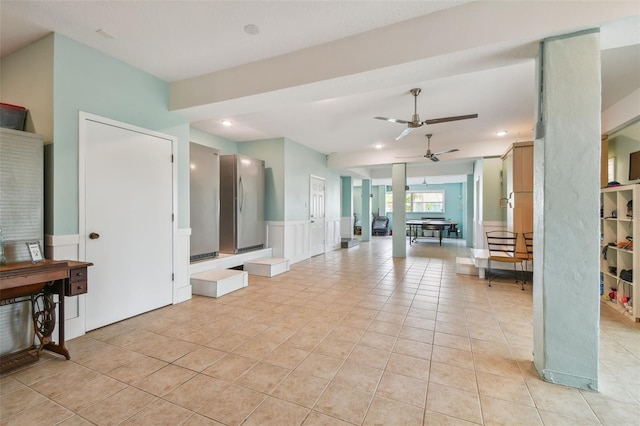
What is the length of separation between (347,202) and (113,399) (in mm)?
9350

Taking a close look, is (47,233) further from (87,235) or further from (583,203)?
(583,203)

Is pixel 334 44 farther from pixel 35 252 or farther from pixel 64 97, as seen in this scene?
pixel 35 252

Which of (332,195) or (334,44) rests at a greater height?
(334,44)

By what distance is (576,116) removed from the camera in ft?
6.34

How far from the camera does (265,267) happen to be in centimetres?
525

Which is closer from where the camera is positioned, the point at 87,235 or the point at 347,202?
the point at 87,235

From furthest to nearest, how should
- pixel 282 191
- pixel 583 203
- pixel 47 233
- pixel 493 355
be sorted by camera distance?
1. pixel 282 191
2. pixel 47 233
3. pixel 493 355
4. pixel 583 203

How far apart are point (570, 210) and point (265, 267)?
4.48 meters

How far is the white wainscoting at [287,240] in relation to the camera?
6.20 meters

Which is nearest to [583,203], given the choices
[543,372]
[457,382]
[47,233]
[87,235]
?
[543,372]

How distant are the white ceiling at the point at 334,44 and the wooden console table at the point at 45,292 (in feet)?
6.98

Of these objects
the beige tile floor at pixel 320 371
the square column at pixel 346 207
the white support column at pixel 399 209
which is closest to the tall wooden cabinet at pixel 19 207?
the beige tile floor at pixel 320 371

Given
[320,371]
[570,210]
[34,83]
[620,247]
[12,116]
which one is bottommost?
[320,371]

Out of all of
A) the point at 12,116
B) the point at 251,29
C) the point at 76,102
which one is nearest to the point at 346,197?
the point at 251,29
